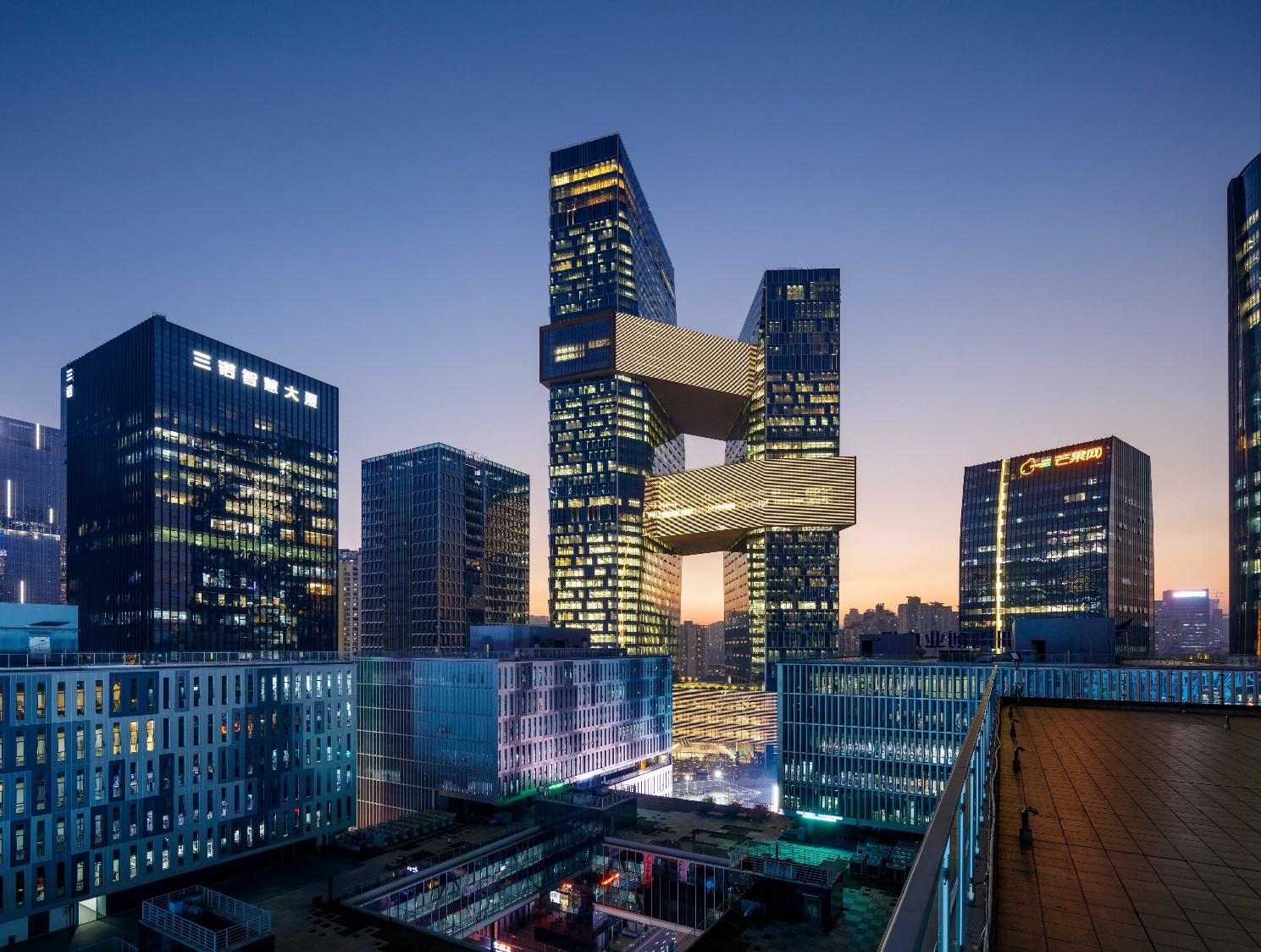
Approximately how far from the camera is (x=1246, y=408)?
383ft

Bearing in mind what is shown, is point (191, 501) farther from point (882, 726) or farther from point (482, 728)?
point (882, 726)

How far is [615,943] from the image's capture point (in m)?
71.2

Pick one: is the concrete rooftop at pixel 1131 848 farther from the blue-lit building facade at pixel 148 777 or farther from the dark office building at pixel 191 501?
the dark office building at pixel 191 501

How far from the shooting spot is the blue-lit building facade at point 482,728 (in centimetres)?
9694

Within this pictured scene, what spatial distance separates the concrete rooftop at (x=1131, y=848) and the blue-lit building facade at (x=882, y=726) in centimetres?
6724

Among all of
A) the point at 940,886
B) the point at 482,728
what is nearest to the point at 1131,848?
the point at 940,886

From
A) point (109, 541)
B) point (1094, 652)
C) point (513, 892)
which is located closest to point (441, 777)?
point (513, 892)

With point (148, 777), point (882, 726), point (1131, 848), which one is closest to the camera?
point (1131, 848)

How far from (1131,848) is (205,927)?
62.0m

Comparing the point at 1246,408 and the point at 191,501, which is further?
the point at 191,501

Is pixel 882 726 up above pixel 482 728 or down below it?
above

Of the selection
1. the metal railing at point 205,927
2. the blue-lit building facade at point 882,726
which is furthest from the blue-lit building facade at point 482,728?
the metal railing at point 205,927

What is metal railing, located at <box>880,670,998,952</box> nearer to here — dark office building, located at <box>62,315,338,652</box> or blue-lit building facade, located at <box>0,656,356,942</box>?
blue-lit building facade, located at <box>0,656,356,942</box>

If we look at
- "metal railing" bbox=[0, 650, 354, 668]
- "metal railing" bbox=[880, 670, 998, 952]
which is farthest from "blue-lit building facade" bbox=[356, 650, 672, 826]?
"metal railing" bbox=[880, 670, 998, 952]
